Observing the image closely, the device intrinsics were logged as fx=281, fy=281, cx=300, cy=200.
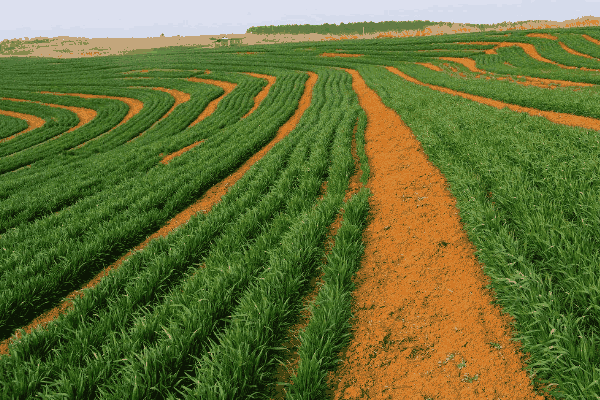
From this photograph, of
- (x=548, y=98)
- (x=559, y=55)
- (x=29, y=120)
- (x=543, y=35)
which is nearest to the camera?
(x=548, y=98)

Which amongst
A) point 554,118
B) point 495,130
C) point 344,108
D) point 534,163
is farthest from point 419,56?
point 534,163

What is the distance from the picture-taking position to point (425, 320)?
10.5 feet

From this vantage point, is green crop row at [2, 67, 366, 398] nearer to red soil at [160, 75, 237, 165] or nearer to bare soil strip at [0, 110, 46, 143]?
red soil at [160, 75, 237, 165]

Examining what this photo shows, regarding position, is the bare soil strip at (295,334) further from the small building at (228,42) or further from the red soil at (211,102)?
the small building at (228,42)

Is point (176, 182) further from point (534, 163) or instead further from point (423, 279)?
point (534, 163)

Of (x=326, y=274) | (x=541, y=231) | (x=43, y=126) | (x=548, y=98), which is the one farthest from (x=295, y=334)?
(x=43, y=126)

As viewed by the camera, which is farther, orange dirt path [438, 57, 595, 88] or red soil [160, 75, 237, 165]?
red soil [160, 75, 237, 165]

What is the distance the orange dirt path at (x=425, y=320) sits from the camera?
254cm

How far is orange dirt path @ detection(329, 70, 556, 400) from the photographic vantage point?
2.54 m

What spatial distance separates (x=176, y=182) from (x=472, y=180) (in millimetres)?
7668

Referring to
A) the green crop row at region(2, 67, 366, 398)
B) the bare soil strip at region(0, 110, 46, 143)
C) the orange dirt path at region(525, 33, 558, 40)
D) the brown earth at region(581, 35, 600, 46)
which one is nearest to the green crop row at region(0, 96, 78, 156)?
the bare soil strip at region(0, 110, 46, 143)

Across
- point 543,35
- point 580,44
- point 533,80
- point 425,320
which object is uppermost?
point 543,35

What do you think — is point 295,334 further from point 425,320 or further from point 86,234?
point 86,234

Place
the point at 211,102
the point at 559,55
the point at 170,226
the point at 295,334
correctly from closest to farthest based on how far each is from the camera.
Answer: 1. the point at 295,334
2. the point at 170,226
3. the point at 211,102
4. the point at 559,55
